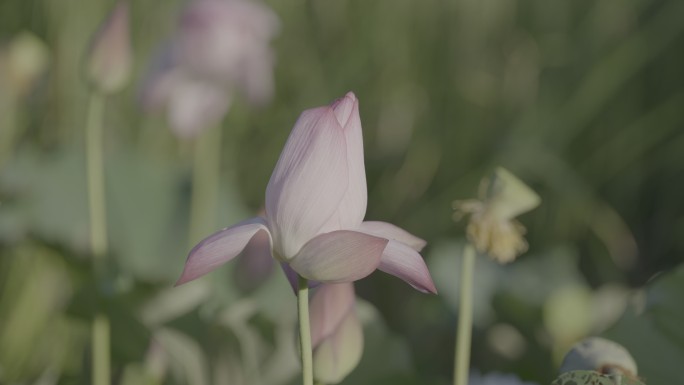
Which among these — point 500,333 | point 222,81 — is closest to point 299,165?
point 500,333

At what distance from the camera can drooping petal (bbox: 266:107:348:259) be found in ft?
1.70

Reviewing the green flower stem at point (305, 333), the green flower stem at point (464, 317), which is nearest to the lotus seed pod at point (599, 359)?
the green flower stem at point (464, 317)

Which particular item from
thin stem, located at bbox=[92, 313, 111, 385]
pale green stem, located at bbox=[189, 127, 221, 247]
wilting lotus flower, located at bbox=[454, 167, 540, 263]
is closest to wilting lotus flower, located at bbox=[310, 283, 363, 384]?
wilting lotus flower, located at bbox=[454, 167, 540, 263]

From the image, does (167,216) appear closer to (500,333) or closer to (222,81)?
(222,81)

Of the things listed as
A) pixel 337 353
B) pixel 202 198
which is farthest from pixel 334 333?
pixel 202 198

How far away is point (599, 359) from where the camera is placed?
0.59m

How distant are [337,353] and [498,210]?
14 centimetres

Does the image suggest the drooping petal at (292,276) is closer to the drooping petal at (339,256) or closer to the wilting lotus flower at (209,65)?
the drooping petal at (339,256)

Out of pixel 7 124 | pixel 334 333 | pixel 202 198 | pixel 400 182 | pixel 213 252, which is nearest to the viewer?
pixel 213 252

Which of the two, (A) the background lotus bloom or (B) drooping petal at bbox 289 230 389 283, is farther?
(A) the background lotus bloom

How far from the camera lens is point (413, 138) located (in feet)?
7.06

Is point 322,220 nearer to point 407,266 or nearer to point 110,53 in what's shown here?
point 407,266

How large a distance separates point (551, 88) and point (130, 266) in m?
1.20

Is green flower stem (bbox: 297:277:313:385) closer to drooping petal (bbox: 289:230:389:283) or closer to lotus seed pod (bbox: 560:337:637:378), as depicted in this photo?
drooping petal (bbox: 289:230:389:283)
